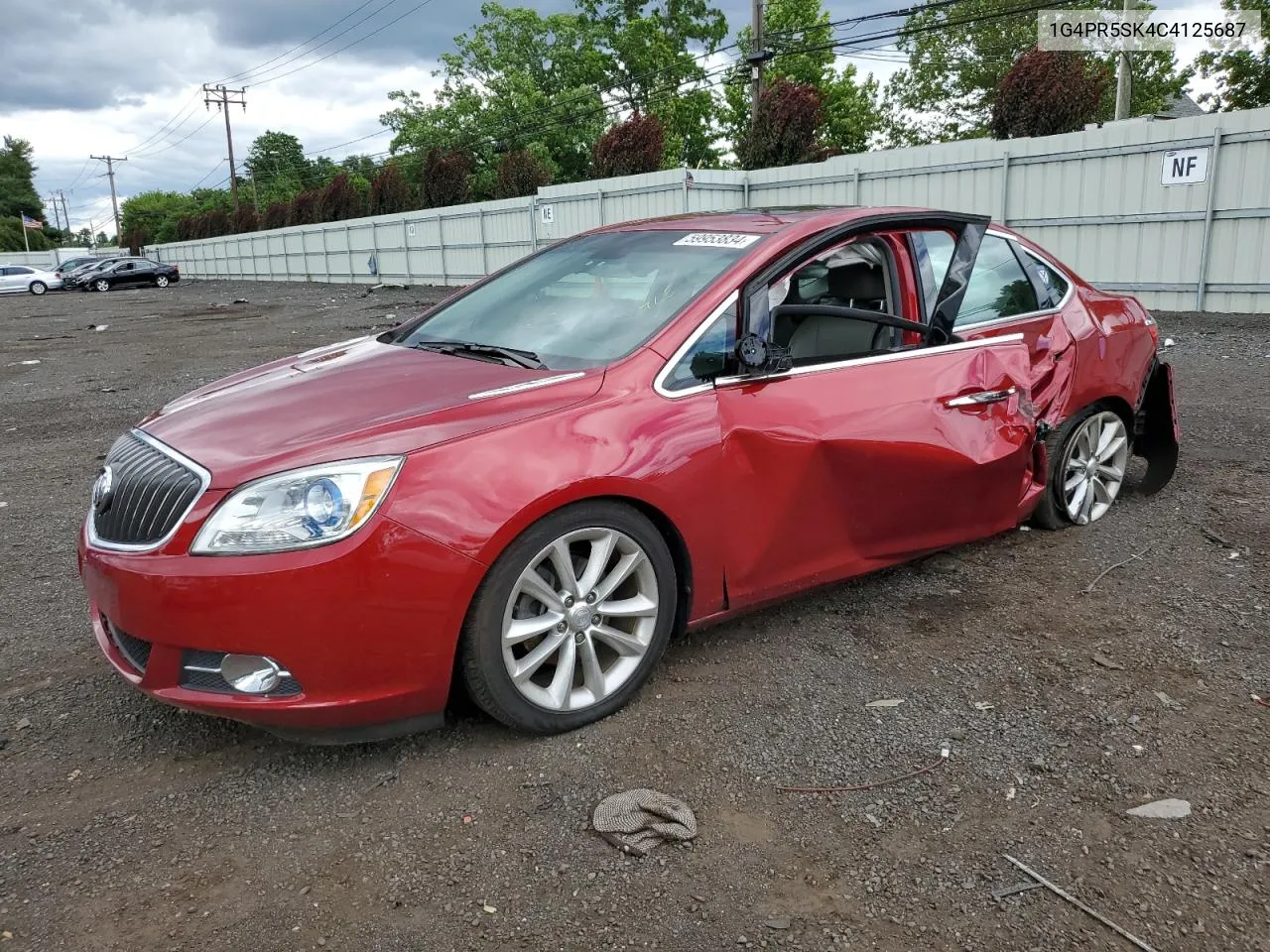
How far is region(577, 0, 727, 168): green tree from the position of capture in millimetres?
54938

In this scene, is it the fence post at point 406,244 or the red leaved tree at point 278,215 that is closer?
the fence post at point 406,244

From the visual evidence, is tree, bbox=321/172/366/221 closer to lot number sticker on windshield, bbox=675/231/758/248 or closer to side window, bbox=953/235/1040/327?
side window, bbox=953/235/1040/327

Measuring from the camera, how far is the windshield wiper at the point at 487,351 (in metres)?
3.28

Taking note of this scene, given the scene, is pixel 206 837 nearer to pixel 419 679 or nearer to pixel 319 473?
pixel 419 679

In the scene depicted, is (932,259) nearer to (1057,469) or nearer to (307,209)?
(1057,469)

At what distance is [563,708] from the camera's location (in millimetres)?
2955

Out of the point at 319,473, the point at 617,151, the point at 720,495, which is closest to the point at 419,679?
the point at 319,473

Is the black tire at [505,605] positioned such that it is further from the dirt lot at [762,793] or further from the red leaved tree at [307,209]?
the red leaved tree at [307,209]

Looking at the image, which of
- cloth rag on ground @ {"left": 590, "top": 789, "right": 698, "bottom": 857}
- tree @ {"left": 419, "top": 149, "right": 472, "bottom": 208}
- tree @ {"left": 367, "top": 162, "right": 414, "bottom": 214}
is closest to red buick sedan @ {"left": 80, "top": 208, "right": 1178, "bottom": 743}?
cloth rag on ground @ {"left": 590, "top": 789, "right": 698, "bottom": 857}

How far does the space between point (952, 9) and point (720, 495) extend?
4843 cm

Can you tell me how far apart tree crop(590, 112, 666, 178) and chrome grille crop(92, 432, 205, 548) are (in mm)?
22531

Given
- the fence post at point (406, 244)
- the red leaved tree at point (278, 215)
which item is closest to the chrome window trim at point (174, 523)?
the fence post at point (406, 244)

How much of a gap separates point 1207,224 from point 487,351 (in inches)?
495

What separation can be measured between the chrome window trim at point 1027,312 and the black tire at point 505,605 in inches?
67.8
